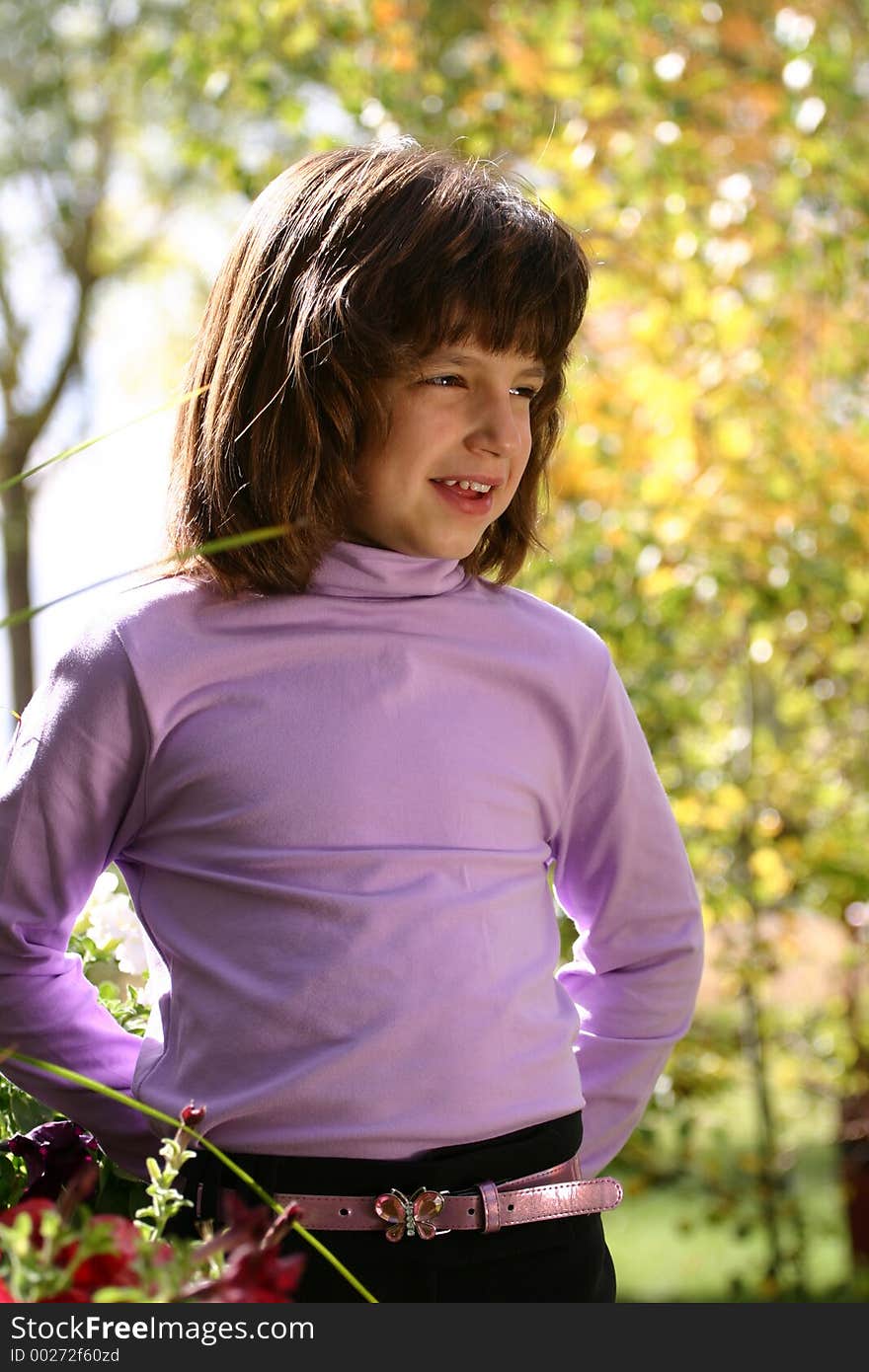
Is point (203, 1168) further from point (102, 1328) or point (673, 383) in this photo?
A: point (673, 383)

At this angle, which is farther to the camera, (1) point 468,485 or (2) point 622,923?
(2) point 622,923

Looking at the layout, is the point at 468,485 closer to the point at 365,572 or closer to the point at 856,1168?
the point at 365,572

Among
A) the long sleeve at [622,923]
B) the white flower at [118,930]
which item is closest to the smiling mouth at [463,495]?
the long sleeve at [622,923]

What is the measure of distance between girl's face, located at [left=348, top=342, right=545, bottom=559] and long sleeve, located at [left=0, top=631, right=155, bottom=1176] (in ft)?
0.87

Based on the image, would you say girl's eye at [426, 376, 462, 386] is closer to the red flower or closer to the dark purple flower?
the dark purple flower

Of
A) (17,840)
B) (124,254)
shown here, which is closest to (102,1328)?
(17,840)

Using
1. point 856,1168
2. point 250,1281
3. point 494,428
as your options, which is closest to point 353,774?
point 494,428

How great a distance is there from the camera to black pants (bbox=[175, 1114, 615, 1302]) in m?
1.16

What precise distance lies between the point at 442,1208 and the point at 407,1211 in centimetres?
3

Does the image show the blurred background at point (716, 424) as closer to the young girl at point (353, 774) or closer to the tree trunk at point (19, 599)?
the young girl at point (353, 774)

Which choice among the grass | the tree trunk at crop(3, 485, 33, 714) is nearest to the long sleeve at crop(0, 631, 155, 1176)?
the grass

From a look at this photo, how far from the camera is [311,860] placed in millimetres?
1217

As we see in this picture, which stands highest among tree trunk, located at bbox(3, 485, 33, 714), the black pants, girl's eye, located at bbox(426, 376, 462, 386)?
girl's eye, located at bbox(426, 376, 462, 386)

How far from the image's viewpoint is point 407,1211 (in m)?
1.16
